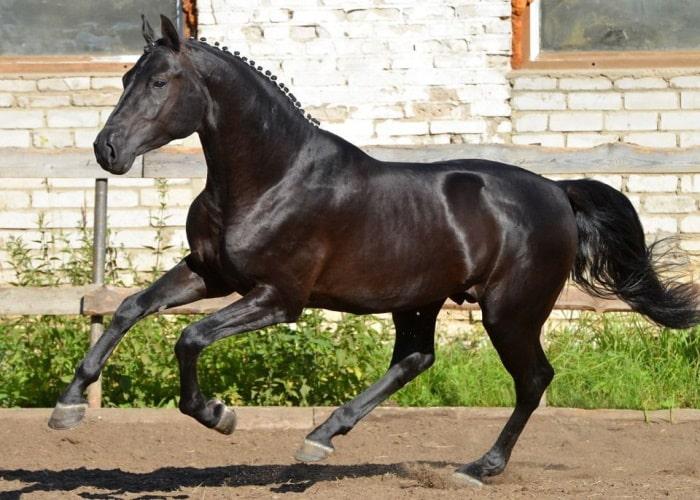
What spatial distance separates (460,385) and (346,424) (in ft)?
6.99

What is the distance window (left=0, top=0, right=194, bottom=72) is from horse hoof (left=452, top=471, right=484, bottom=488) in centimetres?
494

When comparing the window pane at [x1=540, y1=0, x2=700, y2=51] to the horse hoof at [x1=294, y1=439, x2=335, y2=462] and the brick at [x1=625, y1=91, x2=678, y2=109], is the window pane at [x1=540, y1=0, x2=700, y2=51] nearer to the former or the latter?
the brick at [x1=625, y1=91, x2=678, y2=109]

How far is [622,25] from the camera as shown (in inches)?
362

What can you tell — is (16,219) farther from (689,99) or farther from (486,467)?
(689,99)

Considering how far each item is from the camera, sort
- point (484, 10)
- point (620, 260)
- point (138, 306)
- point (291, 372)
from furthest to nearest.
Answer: point (484, 10), point (291, 372), point (620, 260), point (138, 306)

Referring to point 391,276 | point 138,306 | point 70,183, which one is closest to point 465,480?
point 391,276

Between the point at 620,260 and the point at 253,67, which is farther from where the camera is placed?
the point at 620,260

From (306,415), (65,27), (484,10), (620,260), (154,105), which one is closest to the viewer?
(154,105)

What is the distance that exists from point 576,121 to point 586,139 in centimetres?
16

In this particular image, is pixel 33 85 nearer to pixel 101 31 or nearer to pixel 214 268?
pixel 101 31

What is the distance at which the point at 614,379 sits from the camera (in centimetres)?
754

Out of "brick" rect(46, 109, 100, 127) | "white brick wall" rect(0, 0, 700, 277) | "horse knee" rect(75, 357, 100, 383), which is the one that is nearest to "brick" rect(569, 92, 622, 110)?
"white brick wall" rect(0, 0, 700, 277)

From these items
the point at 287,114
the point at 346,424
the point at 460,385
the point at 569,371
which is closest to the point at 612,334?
the point at 569,371

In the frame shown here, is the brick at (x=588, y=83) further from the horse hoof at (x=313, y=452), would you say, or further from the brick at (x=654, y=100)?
the horse hoof at (x=313, y=452)
